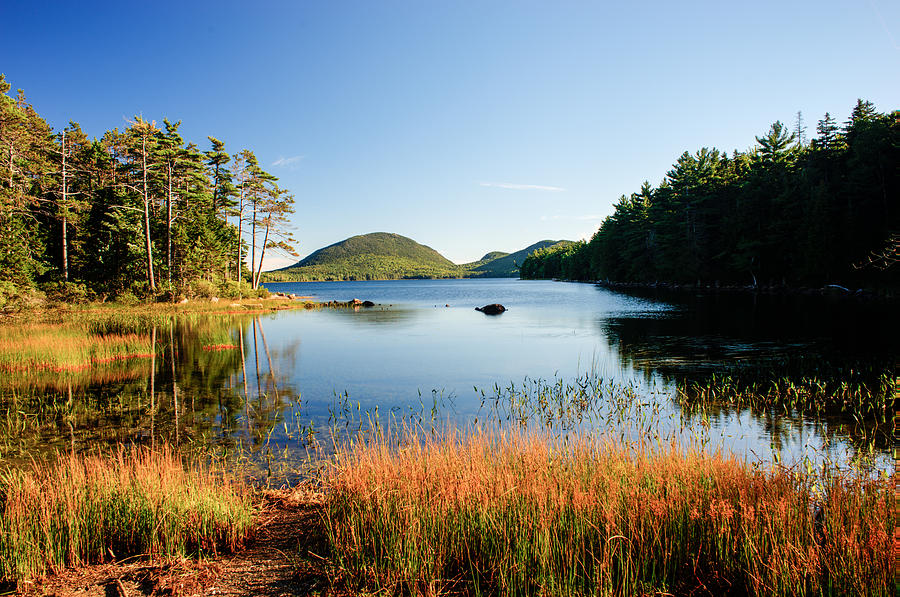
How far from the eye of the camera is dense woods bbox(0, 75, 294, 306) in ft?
95.1

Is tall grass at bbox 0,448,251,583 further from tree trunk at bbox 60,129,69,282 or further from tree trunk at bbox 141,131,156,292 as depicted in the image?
tree trunk at bbox 141,131,156,292

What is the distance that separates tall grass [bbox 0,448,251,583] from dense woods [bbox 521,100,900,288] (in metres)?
29.4

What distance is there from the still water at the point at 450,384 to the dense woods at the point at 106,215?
11432mm

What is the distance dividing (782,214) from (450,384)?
5176 centimetres

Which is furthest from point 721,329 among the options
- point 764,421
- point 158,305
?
point 158,305

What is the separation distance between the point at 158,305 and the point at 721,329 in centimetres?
3945

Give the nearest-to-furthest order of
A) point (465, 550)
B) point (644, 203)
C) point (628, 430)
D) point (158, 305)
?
point (465, 550) → point (628, 430) → point (158, 305) → point (644, 203)

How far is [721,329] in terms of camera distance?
86.2 ft

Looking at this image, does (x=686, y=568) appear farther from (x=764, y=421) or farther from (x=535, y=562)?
(x=764, y=421)

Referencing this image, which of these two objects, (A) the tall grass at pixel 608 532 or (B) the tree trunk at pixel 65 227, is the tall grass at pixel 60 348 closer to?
(B) the tree trunk at pixel 65 227

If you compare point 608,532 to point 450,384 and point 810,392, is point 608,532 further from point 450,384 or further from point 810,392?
point 450,384

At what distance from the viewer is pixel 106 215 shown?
125 ft

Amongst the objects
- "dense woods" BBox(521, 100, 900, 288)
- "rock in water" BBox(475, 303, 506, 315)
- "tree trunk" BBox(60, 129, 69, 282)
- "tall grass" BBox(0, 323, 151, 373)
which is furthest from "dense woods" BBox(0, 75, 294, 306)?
"dense woods" BBox(521, 100, 900, 288)

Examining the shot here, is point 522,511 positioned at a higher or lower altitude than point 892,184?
lower
